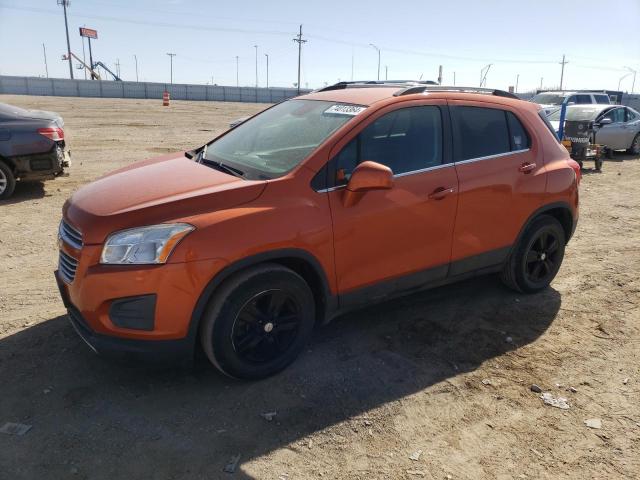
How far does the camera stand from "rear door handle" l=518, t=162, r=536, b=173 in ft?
14.2

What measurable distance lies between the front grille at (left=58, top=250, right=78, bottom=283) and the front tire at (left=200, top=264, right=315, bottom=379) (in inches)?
33.2

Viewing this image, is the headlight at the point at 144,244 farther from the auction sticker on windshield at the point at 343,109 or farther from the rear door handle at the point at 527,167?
the rear door handle at the point at 527,167

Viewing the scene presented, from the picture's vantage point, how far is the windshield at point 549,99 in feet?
62.2

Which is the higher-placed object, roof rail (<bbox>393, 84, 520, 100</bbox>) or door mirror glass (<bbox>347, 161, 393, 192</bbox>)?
roof rail (<bbox>393, 84, 520, 100</bbox>)

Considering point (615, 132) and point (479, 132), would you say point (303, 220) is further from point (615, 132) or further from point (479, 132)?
point (615, 132)

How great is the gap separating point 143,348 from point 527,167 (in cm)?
336

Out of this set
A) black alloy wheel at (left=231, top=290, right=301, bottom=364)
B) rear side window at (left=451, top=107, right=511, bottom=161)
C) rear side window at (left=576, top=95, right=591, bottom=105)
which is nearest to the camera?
black alloy wheel at (left=231, top=290, right=301, bottom=364)

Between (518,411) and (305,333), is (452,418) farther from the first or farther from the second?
(305,333)

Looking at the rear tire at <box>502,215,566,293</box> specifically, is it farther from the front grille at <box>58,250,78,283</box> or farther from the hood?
the front grille at <box>58,250,78,283</box>

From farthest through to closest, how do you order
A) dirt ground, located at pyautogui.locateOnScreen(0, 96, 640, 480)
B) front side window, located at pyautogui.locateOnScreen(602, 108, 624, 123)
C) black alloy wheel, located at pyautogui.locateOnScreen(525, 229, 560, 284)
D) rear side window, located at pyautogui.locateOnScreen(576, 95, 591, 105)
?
rear side window, located at pyautogui.locateOnScreen(576, 95, 591, 105), front side window, located at pyautogui.locateOnScreen(602, 108, 624, 123), black alloy wheel, located at pyautogui.locateOnScreen(525, 229, 560, 284), dirt ground, located at pyautogui.locateOnScreen(0, 96, 640, 480)

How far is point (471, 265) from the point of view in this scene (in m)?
4.27

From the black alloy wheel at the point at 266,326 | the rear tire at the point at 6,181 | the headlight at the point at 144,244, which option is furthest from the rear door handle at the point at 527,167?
the rear tire at the point at 6,181

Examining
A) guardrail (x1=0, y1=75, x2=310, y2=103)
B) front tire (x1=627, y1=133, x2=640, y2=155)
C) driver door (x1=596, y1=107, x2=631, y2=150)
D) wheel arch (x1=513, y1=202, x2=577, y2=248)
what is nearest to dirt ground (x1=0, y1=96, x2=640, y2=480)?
wheel arch (x1=513, y1=202, x2=577, y2=248)

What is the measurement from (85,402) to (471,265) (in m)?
3.01
